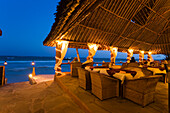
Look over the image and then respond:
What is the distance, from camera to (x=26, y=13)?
92625mm

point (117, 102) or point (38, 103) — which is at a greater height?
point (117, 102)

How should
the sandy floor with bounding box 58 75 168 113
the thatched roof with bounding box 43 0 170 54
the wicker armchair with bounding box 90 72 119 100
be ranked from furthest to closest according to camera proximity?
the thatched roof with bounding box 43 0 170 54 → the wicker armchair with bounding box 90 72 119 100 → the sandy floor with bounding box 58 75 168 113

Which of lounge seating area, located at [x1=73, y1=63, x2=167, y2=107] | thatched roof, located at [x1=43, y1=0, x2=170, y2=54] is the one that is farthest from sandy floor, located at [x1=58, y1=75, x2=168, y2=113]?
thatched roof, located at [x1=43, y1=0, x2=170, y2=54]

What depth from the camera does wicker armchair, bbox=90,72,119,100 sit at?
213 centimetres

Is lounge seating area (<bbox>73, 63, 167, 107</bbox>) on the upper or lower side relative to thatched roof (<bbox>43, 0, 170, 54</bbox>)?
lower

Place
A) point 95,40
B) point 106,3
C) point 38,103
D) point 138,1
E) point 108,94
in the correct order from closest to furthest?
point 108,94
point 38,103
point 106,3
point 138,1
point 95,40

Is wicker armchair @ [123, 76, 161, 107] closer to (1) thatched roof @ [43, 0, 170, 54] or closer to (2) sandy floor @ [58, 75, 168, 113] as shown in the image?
(2) sandy floor @ [58, 75, 168, 113]

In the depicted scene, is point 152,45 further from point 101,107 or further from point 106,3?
point 101,107

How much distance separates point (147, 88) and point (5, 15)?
388 feet

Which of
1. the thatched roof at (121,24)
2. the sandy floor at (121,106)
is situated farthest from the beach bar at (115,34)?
the sandy floor at (121,106)

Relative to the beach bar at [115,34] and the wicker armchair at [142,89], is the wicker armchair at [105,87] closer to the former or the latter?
the beach bar at [115,34]

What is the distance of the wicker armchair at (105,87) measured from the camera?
2135 mm

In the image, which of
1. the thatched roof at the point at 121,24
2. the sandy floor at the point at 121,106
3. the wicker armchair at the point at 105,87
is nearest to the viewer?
the sandy floor at the point at 121,106

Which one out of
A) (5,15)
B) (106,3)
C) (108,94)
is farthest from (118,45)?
(5,15)
